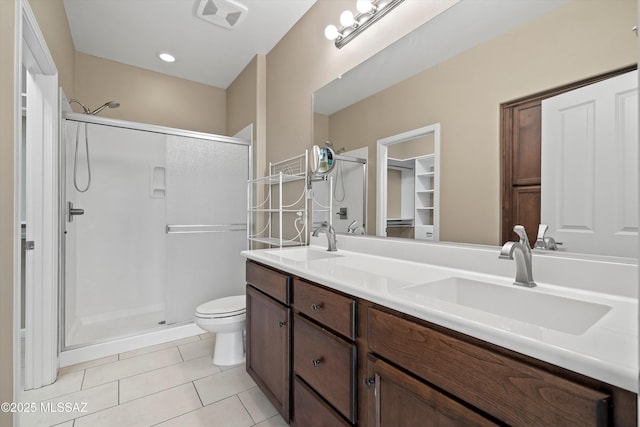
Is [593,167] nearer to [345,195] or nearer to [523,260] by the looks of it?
[523,260]

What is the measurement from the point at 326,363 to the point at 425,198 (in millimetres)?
813

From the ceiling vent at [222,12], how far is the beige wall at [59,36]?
854 mm

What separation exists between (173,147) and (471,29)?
2.35m

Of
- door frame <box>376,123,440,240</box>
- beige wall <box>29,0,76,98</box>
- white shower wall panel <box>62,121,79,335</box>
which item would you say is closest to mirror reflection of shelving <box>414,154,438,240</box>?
door frame <box>376,123,440,240</box>

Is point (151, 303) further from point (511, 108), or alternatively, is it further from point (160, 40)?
point (511, 108)

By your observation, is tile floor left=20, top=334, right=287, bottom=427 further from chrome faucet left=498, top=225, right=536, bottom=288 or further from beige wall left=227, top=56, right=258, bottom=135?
beige wall left=227, top=56, right=258, bottom=135

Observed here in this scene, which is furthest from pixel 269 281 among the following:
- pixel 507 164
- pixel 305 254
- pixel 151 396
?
pixel 507 164

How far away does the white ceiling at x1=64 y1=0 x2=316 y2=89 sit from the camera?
208 cm

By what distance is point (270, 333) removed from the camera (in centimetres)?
144

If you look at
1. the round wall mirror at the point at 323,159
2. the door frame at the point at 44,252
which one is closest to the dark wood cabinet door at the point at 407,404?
the round wall mirror at the point at 323,159

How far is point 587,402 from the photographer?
0.47 metres

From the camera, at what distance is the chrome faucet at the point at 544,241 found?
96 centimetres

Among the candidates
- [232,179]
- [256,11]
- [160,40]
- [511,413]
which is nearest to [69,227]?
[232,179]

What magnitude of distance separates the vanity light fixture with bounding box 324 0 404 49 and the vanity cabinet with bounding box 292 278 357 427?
4.58ft
